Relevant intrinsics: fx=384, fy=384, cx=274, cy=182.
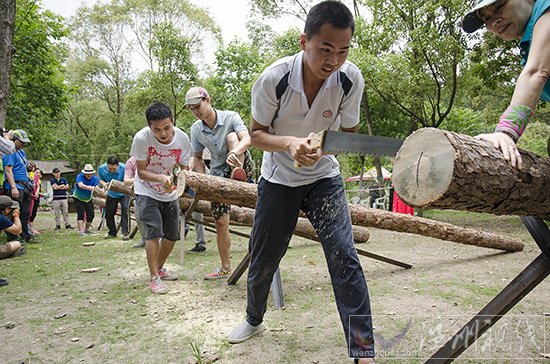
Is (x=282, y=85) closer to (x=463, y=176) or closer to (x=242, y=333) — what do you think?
(x=463, y=176)

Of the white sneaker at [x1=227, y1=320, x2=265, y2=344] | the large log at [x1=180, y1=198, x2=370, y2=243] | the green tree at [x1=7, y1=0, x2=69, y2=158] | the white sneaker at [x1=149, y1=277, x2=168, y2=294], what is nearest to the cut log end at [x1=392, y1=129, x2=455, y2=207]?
the white sneaker at [x1=227, y1=320, x2=265, y2=344]

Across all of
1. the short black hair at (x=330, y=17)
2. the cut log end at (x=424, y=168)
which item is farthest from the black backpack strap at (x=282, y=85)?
the cut log end at (x=424, y=168)

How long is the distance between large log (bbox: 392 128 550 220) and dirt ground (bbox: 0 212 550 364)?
1.25 m

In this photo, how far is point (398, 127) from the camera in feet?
53.6

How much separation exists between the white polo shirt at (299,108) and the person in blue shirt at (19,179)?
21.2 feet

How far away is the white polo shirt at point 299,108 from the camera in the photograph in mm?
2199

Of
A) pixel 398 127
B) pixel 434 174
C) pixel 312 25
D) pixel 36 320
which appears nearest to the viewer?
pixel 434 174

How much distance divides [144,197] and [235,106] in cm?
1673

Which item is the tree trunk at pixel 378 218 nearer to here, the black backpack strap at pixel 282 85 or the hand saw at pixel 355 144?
the black backpack strap at pixel 282 85

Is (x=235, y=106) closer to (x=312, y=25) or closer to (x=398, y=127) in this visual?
(x=398, y=127)

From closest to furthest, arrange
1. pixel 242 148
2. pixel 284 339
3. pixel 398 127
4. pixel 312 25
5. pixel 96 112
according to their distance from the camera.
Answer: pixel 312 25 < pixel 284 339 < pixel 242 148 < pixel 398 127 < pixel 96 112

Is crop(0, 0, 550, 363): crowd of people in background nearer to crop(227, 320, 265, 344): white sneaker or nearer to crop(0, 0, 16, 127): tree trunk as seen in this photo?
crop(227, 320, 265, 344): white sneaker

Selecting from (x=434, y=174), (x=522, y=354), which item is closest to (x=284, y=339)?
(x=522, y=354)

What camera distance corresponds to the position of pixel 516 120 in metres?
1.64
